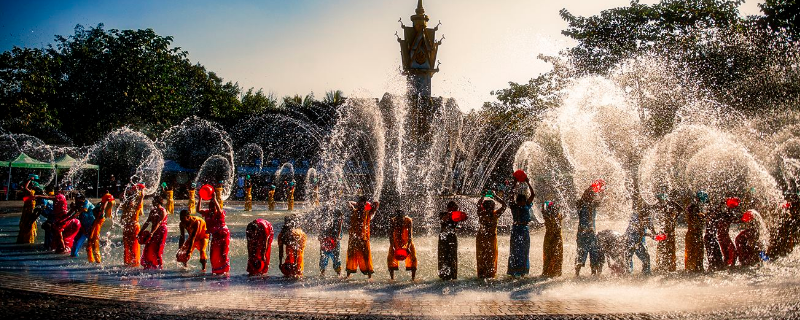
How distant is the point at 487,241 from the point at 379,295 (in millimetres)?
2128

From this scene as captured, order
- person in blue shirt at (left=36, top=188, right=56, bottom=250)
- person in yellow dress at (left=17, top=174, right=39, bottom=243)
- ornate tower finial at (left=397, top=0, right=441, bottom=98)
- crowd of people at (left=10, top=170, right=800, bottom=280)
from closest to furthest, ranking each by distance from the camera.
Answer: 1. crowd of people at (left=10, top=170, right=800, bottom=280)
2. person in blue shirt at (left=36, top=188, right=56, bottom=250)
3. person in yellow dress at (left=17, top=174, right=39, bottom=243)
4. ornate tower finial at (left=397, top=0, right=441, bottom=98)

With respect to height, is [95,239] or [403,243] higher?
[403,243]

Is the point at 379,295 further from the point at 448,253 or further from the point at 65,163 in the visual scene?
the point at 65,163

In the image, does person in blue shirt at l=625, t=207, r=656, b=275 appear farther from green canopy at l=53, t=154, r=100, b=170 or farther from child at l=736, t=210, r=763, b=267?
green canopy at l=53, t=154, r=100, b=170

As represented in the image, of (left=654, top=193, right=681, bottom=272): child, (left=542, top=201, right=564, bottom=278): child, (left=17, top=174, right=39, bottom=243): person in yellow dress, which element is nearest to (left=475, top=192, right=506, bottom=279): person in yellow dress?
(left=542, top=201, right=564, bottom=278): child

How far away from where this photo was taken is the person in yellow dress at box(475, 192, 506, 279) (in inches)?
359

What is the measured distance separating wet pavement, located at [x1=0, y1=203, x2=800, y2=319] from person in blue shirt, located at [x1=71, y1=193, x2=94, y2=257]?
0.90 metres

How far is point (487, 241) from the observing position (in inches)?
359

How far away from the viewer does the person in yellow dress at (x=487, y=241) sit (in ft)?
29.9

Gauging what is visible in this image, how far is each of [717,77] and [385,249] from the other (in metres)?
17.5

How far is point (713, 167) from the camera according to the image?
26.8m

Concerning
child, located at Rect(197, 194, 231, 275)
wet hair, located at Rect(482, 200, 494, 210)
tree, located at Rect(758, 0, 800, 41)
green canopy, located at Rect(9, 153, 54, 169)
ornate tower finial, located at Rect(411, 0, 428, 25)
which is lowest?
child, located at Rect(197, 194, 231, 275)

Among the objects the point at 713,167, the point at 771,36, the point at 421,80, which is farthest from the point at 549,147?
the point at 421,80

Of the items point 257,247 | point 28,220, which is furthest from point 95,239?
point 257,247
